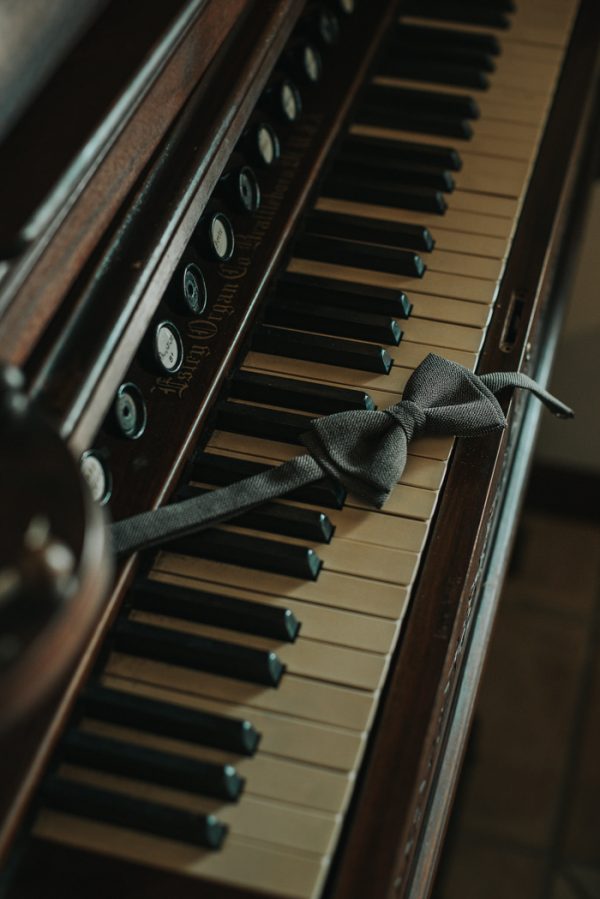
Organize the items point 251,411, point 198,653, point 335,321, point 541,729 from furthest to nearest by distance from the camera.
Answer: point 541,729 < point 335,321 < point 251,411 < point 198,653

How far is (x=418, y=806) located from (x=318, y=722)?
135mm

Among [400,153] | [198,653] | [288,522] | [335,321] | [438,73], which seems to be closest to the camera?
[198,653]

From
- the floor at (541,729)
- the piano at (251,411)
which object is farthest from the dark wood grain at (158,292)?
the floor at (541,729)

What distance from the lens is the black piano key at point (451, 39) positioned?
6.47 feet

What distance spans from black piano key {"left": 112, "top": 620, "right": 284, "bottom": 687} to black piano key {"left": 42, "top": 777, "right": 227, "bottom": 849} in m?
0.16

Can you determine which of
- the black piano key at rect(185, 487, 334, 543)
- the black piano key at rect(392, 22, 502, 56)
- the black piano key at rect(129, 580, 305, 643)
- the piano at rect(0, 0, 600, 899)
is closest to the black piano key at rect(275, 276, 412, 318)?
the piano at rect(0, 0, 600, 899)

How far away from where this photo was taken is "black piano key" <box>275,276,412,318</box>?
1555 millimetres

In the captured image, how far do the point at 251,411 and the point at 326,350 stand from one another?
15 centimetres

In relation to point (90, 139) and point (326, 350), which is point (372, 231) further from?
A: point (90, 139)

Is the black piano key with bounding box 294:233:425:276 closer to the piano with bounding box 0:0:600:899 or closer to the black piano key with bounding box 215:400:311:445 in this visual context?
the piano with bounding box 0:0:600:899

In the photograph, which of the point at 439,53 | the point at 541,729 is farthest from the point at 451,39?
the point at 541,729

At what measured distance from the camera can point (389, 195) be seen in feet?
5.62

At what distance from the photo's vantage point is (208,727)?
1133 mm

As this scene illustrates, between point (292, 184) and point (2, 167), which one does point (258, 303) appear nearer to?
point (292, 184)
